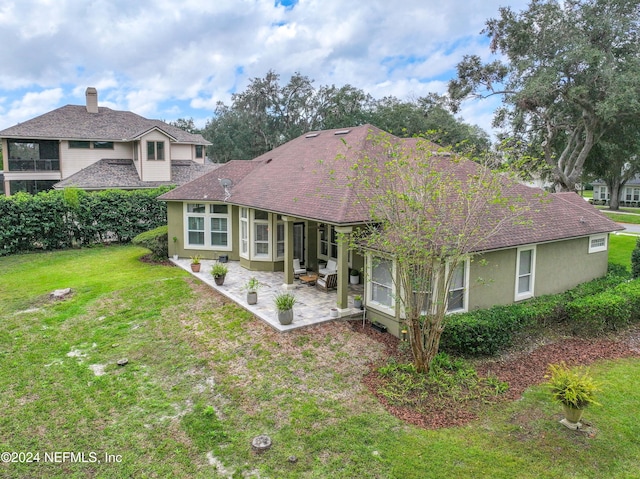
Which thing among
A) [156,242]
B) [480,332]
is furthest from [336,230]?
[156,242]

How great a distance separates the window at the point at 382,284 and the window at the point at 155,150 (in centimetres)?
2156

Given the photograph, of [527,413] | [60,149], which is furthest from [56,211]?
[527,413]

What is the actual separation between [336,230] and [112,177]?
818 inches

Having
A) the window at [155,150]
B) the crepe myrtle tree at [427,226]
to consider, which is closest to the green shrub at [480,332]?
the crepe myrtle tree at [427,226]

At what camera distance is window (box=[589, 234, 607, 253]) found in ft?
48.9

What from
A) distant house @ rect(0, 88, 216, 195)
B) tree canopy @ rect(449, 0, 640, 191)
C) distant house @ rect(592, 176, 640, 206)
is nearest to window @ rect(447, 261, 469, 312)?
tree canopy @ rect(449, 0, 640, 191)

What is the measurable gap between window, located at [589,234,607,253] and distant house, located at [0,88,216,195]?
2420 centimetres

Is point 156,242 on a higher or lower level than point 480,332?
higher

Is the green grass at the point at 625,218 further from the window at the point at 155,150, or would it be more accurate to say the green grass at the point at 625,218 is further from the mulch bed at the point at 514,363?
the window at the point at 155,150

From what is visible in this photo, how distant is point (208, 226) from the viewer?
18953 mm

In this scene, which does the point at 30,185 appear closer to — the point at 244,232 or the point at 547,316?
the point at 244,232

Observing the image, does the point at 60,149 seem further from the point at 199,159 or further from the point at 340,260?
the point at 340,260

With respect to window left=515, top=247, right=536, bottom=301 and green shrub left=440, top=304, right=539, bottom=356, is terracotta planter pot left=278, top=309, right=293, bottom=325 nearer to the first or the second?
green shrub left=440, top=304, right=539, bottom=356

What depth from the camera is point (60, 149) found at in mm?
27766
